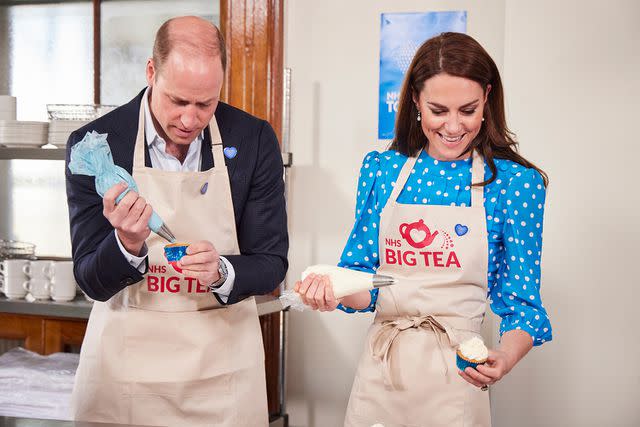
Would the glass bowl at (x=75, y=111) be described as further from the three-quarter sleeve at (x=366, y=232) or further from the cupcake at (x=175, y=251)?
Result: the cupcake at (x=175, y=251)

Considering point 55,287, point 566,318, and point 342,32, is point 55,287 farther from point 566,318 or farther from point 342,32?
point 566,318

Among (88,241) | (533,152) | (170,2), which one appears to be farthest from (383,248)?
(170,2)

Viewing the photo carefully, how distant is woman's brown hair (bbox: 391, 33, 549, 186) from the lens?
78.5 inches

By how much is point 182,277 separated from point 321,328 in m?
1.69

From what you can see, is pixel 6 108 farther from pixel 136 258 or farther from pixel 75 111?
pixel 136 258

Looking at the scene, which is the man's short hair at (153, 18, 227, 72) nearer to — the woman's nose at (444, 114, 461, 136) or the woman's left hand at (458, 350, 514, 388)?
the woman's nose at (444, 114, 461, 136)

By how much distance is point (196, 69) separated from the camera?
1.92 metres

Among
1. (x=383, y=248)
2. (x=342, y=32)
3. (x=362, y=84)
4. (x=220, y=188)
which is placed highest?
(x=342, y=32)

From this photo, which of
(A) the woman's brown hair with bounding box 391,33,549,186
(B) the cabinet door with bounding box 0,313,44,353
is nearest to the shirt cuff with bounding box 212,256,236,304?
(A) the woman's brown hair with bounding box 391,33,549,186

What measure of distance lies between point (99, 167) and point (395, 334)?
788 millimetres

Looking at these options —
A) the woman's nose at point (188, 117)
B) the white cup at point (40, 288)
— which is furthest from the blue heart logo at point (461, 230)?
the white cup at point (40, 288)

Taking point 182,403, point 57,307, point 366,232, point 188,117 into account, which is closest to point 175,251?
point 188,117

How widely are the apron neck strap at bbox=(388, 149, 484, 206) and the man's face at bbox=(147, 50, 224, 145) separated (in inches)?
19.5

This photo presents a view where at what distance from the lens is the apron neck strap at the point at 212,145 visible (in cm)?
206
